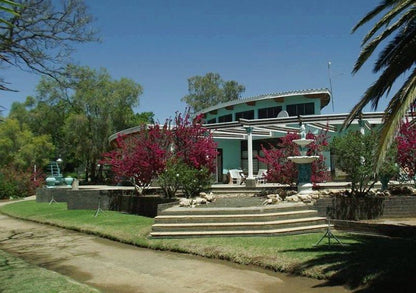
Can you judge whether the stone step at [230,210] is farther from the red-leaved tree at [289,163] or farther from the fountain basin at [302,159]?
the red-leaved tree at [289,163]

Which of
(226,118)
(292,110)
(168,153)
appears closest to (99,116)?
(226,118)

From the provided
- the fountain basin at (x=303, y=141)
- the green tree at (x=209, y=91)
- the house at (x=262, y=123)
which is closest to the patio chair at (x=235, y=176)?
the house at (x=262, y=123)

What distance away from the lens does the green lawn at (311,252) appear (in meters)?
6.43

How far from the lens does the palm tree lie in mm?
5996

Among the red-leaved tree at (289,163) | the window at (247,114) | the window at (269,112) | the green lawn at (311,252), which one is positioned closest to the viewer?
the green lawn at (311,252)

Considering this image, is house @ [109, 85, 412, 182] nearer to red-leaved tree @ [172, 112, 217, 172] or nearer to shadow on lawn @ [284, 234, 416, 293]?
red-leaved tree @ [172, 112, 217, 172]

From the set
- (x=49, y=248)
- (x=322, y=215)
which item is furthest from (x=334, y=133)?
(x=49, y=248)

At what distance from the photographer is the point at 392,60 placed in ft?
25.7

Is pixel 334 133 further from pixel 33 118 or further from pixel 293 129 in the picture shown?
pixel 33 118

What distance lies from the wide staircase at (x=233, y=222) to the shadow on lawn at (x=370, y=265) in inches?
86.4

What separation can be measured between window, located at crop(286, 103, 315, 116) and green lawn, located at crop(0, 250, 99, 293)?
958 inches

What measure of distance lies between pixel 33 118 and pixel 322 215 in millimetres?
42653

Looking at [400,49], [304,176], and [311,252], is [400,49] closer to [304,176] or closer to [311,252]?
[311,252]

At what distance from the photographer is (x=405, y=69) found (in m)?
7.34
